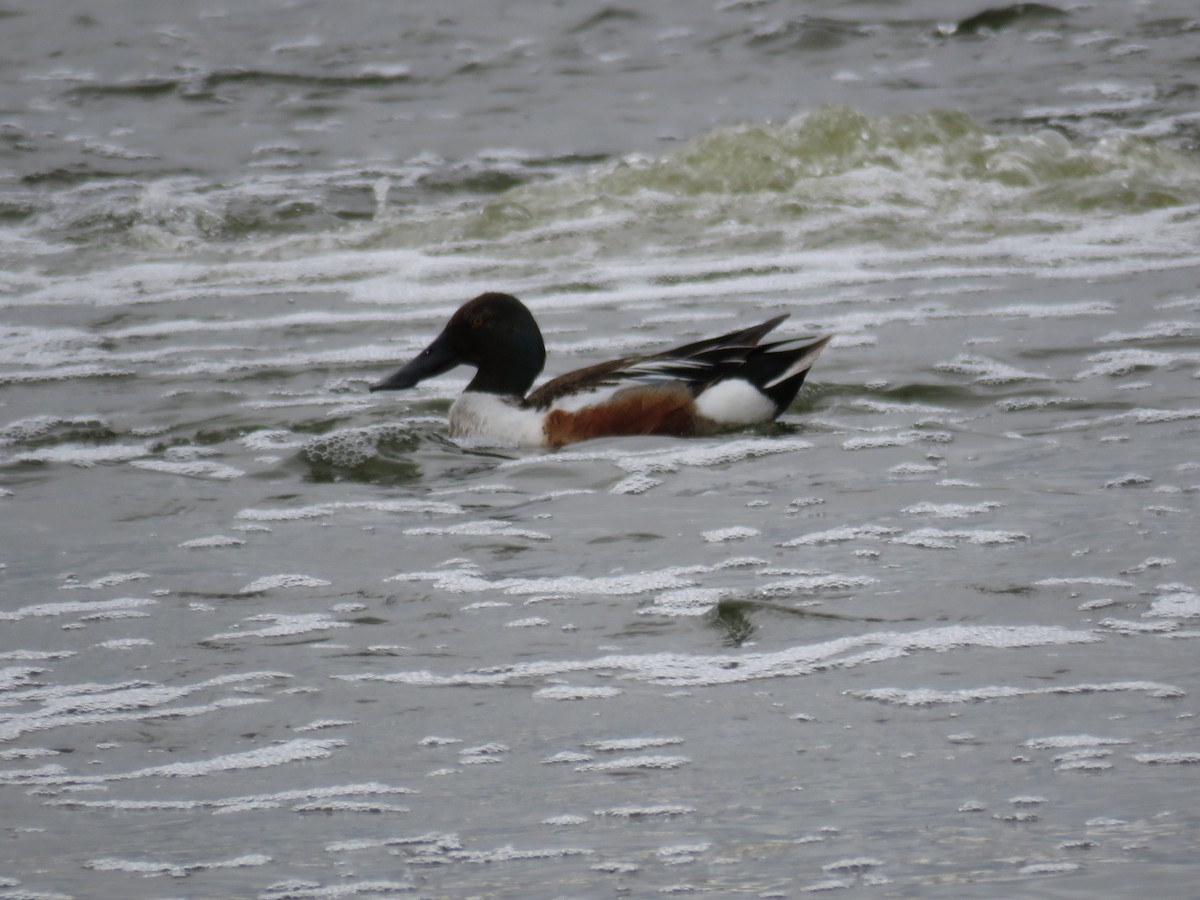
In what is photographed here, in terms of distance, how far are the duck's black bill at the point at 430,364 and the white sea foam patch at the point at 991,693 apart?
13.3 ft

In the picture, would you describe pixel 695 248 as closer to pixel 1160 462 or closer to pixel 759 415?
pixel 759 415

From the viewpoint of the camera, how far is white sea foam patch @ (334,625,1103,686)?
4484 millimetres

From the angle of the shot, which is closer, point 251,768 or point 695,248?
point 251,768

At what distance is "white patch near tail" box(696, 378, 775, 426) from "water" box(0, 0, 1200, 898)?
186mm

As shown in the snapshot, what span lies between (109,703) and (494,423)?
3355 millimetres

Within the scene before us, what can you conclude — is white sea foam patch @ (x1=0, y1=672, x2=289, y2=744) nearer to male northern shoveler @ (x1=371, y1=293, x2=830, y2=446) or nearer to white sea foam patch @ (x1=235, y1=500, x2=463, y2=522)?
white sea foam patch @ (x1=235, y1=500, x2=463, y2=522)

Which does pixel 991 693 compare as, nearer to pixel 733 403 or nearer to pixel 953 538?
pixel 953 538

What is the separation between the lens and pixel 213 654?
188 inches

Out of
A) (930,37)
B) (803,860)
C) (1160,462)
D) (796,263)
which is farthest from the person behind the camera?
(930,37)

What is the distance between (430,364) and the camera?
803cm

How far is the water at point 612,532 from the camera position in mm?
3615

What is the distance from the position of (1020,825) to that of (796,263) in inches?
311

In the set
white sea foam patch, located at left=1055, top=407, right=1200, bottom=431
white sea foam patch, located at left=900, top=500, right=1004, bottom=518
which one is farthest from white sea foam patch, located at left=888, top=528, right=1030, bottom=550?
white sea foam patch, located at left=1055, top=407, right=1200, bottom=431

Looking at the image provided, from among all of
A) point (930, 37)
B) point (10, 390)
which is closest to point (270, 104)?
point (930, 37)
